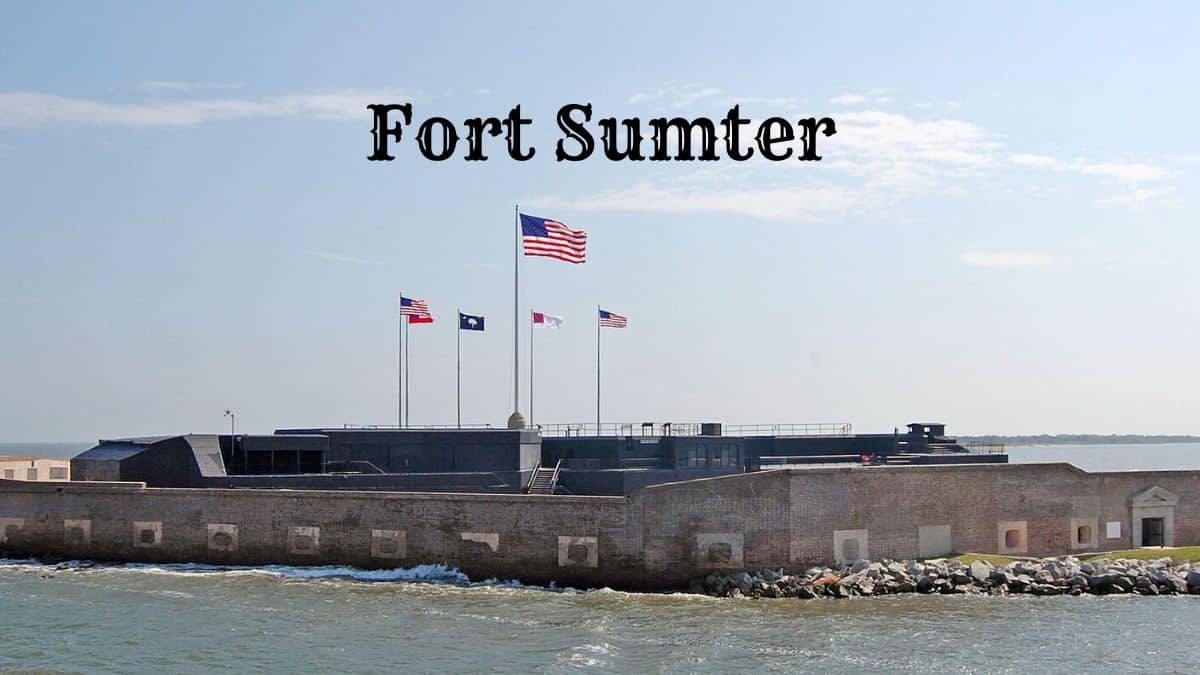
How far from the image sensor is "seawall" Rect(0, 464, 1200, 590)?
37.9 meters

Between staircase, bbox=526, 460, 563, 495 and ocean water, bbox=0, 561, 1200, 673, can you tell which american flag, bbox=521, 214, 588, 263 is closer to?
staircase, bbox=526, 460, 563, 495

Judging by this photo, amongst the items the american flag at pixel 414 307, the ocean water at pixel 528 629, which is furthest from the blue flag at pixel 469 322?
the ocean water at pixel 528 629

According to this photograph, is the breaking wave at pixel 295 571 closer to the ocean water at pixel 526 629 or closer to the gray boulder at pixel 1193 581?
the ocean water at pixel 526 629

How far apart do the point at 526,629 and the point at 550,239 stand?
791 inches

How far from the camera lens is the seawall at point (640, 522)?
124 feet

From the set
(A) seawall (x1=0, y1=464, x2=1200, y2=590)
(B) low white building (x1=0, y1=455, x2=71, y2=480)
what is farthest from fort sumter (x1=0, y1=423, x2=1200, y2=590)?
(B) low white building (x1=0, y1=455, x2=71, y2=480)

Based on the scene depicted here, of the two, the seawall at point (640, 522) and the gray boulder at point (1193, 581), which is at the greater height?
the seawall at point (640, 522)

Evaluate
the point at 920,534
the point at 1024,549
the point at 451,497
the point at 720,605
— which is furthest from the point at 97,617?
the point at 1024,549

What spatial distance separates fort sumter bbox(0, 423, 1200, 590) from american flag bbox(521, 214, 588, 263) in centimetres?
662

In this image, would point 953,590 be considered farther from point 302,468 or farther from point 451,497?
point 302,468

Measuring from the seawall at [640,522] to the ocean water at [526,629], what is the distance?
3.67 feet

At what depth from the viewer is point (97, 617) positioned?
34156 mm

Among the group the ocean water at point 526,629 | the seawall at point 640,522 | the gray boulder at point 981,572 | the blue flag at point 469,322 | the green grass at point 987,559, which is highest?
the blue flag at point 469,322

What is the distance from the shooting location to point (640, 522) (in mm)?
37969
